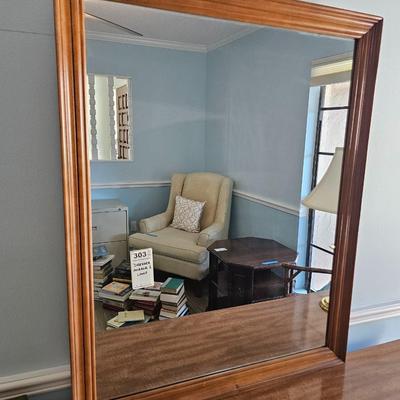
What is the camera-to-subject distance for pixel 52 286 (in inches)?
31.6

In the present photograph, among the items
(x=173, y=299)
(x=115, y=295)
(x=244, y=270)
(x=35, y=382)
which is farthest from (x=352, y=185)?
(x=35, y=382)

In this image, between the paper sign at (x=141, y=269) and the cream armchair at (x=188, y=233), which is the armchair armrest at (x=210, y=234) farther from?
the paper sign at (x=141, y=269)

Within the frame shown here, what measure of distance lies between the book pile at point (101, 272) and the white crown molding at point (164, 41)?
52 centimetres

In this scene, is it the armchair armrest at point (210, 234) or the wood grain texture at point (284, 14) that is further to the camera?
the armchair armrest at point (210, 234)

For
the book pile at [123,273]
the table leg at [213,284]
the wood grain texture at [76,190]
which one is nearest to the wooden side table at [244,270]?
the table leg at [213,284]

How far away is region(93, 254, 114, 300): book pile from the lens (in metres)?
0.83

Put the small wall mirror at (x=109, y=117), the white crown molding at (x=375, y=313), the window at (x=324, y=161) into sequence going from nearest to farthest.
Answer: the small wall mirror at (x=109, y=117)
the window at (x=324, y=161)
the white crown molding at (x=375, y=313)

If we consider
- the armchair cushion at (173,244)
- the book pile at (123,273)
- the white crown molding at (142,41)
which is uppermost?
the white crown molding at (142,41)

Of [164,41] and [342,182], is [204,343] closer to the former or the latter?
[342,182]

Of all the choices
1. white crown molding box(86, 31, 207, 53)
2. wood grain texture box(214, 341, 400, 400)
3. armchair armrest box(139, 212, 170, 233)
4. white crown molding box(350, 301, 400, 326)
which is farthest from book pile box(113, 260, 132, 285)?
white crown molding box(350, 301, 400, 326)

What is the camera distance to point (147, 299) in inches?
38.2

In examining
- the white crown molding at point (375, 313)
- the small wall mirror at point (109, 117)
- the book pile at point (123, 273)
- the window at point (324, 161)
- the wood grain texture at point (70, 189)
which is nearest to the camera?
the wood grain texture at point (70, 189)

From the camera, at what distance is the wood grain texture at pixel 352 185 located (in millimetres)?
994

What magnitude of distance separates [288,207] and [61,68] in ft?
2.60
